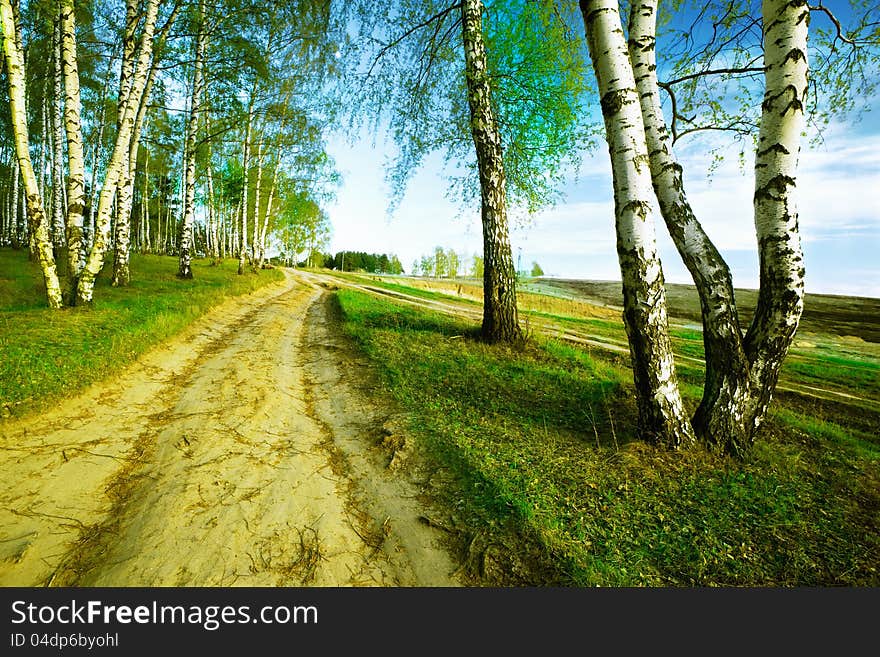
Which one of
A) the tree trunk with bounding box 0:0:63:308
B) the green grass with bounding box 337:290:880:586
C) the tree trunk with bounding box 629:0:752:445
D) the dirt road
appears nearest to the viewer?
the dirt road

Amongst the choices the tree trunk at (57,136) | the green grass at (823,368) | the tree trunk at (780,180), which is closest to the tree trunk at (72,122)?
the tree trunk at (57,136)

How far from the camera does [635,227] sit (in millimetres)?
3668

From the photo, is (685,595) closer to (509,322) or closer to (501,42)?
(509,322)

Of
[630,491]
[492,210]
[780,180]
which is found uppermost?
[492,210]

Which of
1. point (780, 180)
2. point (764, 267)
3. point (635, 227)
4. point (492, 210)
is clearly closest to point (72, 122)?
point (492, 210)

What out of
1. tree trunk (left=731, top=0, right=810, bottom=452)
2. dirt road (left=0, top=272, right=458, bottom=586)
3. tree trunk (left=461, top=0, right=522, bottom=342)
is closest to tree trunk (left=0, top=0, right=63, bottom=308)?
dirt road (left=0, top=272, right=458, bottom=586)

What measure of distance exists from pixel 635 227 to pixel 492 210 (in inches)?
157

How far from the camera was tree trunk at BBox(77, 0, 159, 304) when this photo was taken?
313 inches

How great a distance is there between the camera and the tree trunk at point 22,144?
6.63 meters

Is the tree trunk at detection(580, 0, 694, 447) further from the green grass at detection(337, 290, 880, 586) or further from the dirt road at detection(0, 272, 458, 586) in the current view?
the dirt road at detection(0, 272, 458, 586)

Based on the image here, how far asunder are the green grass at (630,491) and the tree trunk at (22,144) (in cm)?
791

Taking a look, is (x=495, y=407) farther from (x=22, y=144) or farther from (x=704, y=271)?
(x=22, y=144)

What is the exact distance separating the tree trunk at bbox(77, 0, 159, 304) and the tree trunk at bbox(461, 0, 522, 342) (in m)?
7.63

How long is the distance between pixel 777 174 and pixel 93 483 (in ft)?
22.8
